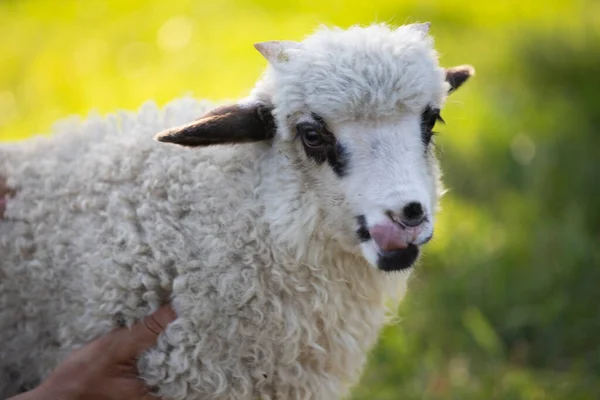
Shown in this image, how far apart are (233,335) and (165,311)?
0.26 meters

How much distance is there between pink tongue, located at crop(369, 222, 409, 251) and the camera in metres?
2.56

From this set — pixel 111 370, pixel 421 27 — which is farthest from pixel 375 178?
pixel 111 370

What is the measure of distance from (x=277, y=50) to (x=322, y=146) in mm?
443

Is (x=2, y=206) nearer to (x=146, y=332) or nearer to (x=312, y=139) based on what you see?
(x=146, y=332)

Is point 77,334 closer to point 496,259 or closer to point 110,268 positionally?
point 110,268

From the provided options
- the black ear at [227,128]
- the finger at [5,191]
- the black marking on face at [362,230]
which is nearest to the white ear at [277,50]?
the black ear at [227,128]

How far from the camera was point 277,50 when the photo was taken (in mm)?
2955

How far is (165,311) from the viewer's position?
9.30 feet

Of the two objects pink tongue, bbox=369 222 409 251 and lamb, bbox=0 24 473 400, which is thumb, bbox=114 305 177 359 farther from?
pink tongue, bbox=369 222 409 251

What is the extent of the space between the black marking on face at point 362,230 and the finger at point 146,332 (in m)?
0.72

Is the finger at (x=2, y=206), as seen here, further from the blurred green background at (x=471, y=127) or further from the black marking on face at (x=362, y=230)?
the black marking on face at (x=362, y=230)

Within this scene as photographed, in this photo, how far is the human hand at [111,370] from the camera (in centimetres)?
281

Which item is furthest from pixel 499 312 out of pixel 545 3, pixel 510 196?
pixel 545 3

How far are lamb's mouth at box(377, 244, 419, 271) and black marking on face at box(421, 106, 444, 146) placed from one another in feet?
1.41
